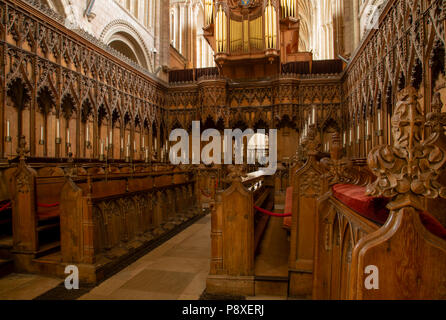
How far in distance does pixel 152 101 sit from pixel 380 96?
28.7ft

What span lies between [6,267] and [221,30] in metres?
12.1

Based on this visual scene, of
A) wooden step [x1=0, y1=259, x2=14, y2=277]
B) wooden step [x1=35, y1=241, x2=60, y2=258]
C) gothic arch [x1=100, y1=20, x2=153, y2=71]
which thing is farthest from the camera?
gothic arch [x1=100, y1=20, x2=153, y2=71]

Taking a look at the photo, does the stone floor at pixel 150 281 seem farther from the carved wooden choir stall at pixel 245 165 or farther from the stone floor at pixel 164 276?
the carved wooden choir stall at pixel 245 165

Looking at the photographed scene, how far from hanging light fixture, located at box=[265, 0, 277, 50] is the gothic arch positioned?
5779mm

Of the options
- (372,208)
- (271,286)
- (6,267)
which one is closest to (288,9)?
(271,286)

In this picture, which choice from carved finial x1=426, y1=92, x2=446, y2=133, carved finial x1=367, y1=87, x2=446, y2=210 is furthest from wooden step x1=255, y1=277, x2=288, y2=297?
carved finial x1=367, y1=87, x2=446, y2=210

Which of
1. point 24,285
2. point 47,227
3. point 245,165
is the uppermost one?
point 245,165

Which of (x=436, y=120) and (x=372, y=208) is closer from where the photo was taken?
(x=372, y=208)

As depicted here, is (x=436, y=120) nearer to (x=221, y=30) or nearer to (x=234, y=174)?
(x=234, y=174)

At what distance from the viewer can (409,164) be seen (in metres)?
0.87

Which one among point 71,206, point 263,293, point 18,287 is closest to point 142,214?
point 71,206

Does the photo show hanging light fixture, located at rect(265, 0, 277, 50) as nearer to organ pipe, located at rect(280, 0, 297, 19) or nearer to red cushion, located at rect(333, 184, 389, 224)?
organ pipe, located at rect(280, 0, 297, 19)

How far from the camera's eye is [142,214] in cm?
435

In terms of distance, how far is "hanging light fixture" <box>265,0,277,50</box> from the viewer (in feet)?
39.5
